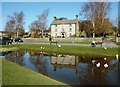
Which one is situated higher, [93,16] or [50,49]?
[93,16]

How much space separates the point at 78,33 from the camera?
109 meters

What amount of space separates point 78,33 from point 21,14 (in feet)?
93.9

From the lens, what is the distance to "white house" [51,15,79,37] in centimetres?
11006

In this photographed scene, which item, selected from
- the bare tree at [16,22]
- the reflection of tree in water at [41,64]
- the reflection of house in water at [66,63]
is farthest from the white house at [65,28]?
the reflection of house in water at [66,63]

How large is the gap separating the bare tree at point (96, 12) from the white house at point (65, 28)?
132 ft

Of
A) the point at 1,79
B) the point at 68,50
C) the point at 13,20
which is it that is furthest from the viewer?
the point at 13,20

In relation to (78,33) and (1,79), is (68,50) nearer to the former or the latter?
(1,79)

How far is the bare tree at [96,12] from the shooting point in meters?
67.7

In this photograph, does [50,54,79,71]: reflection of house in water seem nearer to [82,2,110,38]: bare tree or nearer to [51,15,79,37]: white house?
[82,2,110,38]: bare tree

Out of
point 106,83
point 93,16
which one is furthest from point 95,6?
point 106,83

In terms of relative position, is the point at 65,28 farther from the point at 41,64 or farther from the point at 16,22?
the point at 41,64

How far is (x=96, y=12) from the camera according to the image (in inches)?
2685

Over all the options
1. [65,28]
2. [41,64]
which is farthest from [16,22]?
[41,64]

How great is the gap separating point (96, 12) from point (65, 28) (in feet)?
145
